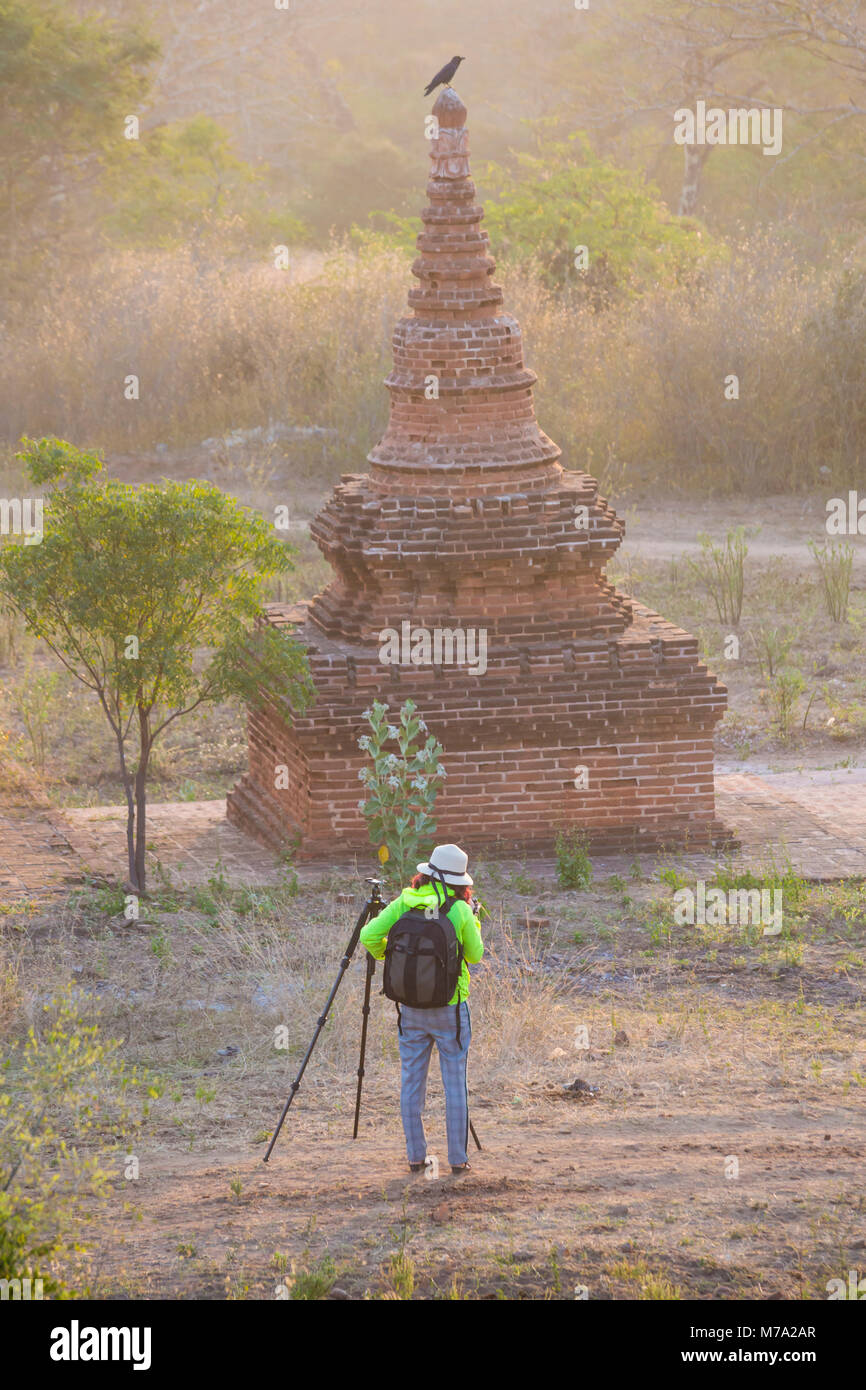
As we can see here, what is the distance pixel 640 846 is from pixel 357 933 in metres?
5.13

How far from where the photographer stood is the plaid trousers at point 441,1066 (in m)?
6.91

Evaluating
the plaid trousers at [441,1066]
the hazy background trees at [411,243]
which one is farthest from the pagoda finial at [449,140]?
the hazy background trees at [411,243]

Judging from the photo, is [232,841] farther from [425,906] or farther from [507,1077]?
[425,906]

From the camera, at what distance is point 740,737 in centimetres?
1517

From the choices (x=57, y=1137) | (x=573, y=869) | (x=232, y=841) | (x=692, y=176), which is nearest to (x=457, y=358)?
(x=573, y=869)

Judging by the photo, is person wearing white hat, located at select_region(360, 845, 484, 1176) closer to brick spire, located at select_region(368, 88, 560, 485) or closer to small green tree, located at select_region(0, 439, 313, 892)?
small green tree, located at select_region(0, 439, 313, 892)

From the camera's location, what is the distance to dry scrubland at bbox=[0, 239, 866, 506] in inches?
973

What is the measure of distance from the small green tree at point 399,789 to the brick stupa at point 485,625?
0.51m

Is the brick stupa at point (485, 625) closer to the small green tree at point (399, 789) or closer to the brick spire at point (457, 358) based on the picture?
the brick spire at point (457, 358)

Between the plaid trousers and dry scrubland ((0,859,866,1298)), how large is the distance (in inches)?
7.4

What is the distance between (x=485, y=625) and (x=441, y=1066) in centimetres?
499

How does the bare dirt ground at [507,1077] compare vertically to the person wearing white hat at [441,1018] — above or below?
below

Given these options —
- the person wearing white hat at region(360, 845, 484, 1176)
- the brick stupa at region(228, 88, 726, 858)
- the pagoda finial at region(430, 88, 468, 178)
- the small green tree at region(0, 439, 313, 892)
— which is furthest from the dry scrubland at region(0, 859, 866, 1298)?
the pagoda finial at region(430, 88, 468, 178)

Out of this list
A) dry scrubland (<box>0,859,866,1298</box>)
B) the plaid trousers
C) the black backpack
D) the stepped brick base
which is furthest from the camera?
the stepped brick base
